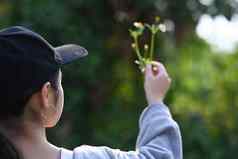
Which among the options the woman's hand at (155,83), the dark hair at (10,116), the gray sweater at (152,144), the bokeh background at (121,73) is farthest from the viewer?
the bokeh background at (121,73)

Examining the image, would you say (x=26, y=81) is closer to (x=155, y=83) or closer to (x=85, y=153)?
(x=85, y=153)

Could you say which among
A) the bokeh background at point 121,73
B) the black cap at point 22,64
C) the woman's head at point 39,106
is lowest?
the bokeh background at point 121,73

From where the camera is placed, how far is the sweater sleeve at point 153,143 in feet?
6.41

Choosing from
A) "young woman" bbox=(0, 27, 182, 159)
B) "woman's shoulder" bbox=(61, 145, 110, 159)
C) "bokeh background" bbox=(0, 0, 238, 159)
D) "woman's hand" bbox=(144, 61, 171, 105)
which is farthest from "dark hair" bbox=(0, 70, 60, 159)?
"bokeh background" bbox=(0, 0, 238, 159)

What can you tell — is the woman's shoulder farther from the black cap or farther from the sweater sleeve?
the black cap

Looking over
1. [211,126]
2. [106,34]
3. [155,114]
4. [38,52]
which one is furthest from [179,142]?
[211,126]

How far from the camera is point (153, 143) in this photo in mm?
2002

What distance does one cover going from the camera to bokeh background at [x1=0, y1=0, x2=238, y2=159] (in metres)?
4.96

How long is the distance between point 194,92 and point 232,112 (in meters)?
0.34

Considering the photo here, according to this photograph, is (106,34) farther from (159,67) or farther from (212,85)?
(159,67)

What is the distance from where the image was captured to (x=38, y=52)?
187 centimetres

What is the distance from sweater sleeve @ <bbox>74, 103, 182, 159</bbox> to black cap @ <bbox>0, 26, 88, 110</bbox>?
236 mm

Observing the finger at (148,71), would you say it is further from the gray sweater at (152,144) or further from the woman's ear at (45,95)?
the woman's ear at (45,95)

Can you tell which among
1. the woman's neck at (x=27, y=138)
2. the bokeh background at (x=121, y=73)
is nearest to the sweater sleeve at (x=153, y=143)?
the woman's neck at (x=27, y=138)
